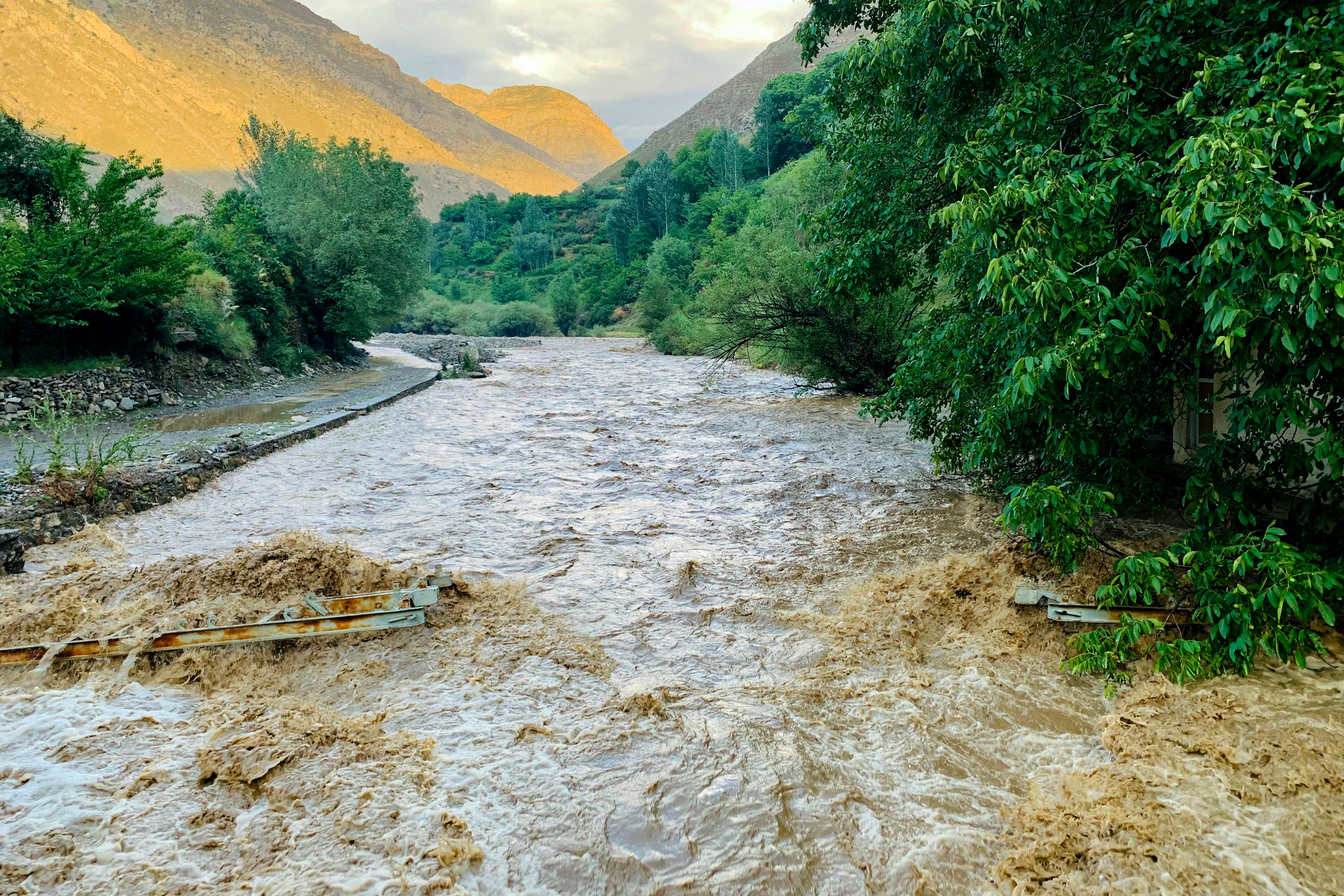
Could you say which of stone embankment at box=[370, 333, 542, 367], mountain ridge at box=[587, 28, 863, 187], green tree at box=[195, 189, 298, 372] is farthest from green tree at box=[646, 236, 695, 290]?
mountain ridge at box=[587, 28, 863, 187]

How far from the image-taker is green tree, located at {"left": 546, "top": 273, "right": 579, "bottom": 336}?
236ft

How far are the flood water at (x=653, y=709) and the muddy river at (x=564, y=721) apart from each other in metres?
0.02

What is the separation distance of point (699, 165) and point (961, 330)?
3747 inches

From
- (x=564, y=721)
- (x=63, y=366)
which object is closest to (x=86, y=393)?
(x=63, y=366)

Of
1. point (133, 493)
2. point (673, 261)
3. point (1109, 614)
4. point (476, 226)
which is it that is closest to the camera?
point (1109, 614)

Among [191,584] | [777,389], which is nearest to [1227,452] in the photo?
[191,584]

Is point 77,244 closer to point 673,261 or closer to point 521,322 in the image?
point 673,261

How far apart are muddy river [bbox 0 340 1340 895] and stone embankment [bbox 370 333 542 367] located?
2547cm

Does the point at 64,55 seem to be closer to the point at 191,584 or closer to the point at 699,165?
the point at 699,165

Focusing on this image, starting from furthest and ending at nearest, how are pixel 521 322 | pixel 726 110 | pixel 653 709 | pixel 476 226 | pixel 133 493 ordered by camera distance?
pixel 726 110
pixel 476 226
pixel 521 322
pixel 133 493
pixel 653 709

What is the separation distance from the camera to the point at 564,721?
16.3ft

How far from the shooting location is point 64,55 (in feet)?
366

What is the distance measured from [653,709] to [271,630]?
278 centimetres

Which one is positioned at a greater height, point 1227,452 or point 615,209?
point 615,209
